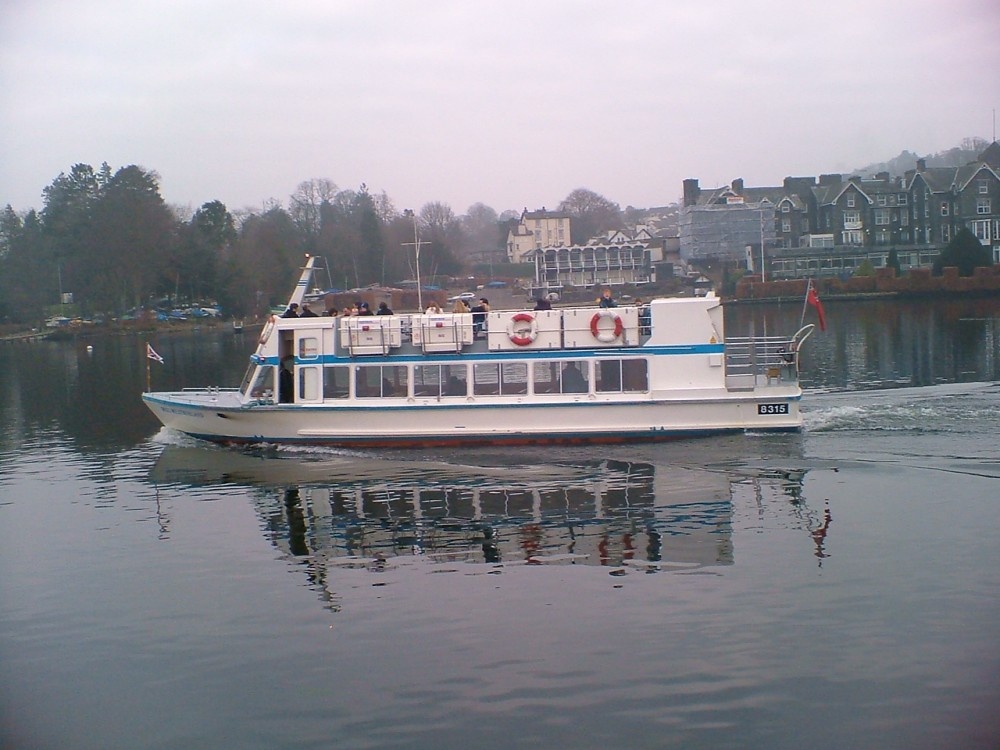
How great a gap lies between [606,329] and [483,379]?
10.3ft

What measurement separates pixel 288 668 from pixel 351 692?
40.9 inches

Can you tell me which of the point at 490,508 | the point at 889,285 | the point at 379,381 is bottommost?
the point at 490,508

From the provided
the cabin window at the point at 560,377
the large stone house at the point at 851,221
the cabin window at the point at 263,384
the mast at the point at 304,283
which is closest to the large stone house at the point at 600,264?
the large stone house at the point at 851,221

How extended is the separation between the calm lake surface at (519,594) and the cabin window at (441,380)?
5.30ft

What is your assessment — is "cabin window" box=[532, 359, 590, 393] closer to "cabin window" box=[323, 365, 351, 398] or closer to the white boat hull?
the white boat hull

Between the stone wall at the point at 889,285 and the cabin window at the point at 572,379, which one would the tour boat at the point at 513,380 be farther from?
the stone wall at the point at 889,285

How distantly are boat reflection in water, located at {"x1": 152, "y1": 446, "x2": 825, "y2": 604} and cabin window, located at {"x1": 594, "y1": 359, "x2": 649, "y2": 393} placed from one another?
2530mm

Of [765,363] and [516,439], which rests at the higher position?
[765,363]

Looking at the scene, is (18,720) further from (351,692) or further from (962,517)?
(962,517)

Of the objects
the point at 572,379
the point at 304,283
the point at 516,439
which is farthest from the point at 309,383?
the point at 572,379

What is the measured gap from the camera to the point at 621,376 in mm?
24000

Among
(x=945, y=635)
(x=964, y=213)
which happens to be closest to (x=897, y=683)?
(x=945, y=635)

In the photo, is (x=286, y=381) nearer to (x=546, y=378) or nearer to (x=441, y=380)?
(x=441, y=380)

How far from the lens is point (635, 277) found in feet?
259
